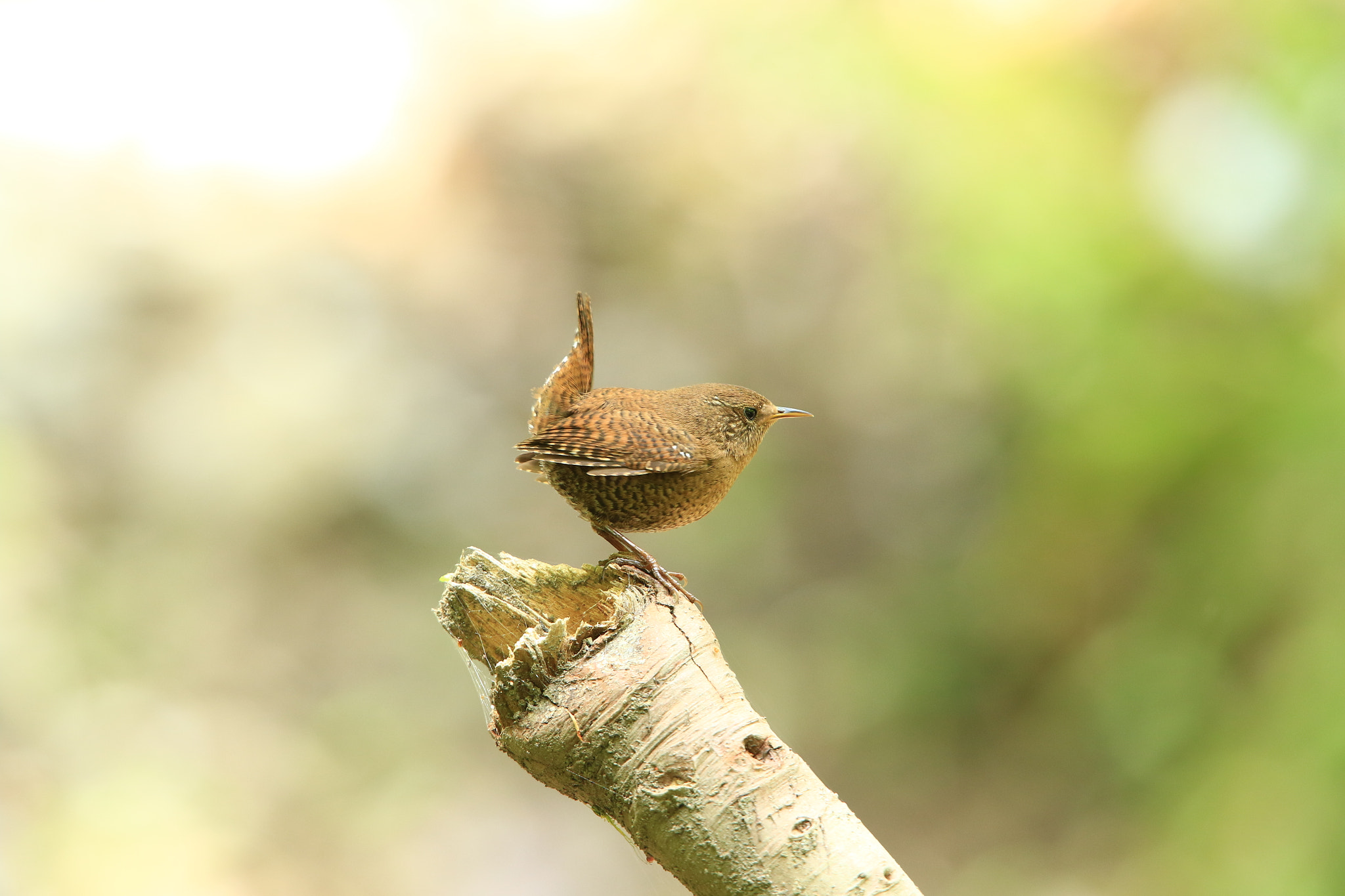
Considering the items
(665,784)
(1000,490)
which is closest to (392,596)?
(1000,490)

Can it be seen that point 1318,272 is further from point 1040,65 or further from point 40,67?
point 40,67

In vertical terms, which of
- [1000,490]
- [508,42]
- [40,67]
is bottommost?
[1000,490]

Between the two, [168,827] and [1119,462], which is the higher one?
[168,827]

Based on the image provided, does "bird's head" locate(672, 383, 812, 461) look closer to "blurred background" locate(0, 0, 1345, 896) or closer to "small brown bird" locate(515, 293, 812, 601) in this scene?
"small brown bird" locate(515, 293, 812, 601)

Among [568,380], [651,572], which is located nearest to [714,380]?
[568,380]

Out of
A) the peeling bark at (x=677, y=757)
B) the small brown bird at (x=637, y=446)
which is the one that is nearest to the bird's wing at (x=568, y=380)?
the small brown bird at (x=637, y=446)

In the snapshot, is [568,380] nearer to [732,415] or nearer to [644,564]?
[732,415]
